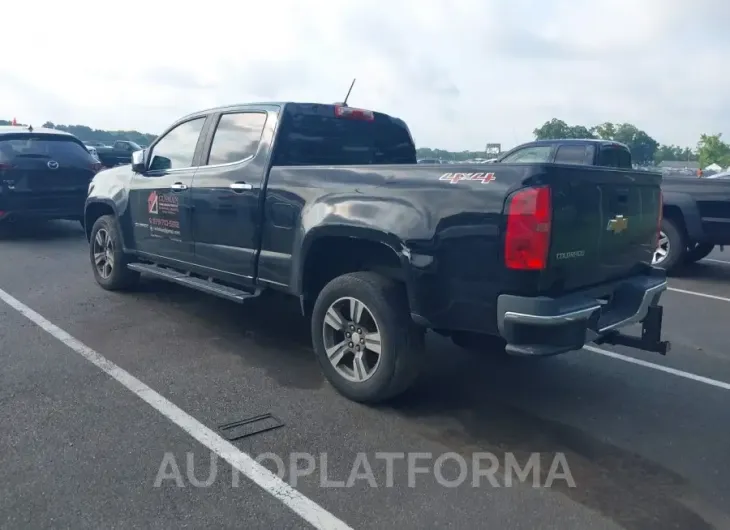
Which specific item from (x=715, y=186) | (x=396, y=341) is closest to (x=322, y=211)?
(x=396, y=341)

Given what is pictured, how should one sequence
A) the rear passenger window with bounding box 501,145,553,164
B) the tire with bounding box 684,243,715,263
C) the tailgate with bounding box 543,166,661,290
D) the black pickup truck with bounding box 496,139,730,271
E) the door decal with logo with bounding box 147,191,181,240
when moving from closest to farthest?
the tailgate with bounding box 543,166,661,290, the door decal with logo with bounding box 147,191,181,240, the black pickup truck with bounding box 496,139,730,271, the tire with bounding box 684,243,715,263, the rear passenger window with bounding box 501,145,553,164

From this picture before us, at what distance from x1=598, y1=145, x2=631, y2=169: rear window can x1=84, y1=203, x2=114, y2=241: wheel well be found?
6.58 m

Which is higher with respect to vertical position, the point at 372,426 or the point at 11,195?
the point at 11,195

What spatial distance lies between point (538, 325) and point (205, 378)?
2.33m

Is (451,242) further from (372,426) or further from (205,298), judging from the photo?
(205,298)

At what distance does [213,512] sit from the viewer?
2.99 metres

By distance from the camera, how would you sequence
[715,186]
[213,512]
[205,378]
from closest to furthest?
1. [213,512]
2. [205,378]
3. [715,186]

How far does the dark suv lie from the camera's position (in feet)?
32.6

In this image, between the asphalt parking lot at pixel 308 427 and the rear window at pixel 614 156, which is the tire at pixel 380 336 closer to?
the asphalt parking lot at pixel 308 427

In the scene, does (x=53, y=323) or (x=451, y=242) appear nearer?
(x=451, y=242)

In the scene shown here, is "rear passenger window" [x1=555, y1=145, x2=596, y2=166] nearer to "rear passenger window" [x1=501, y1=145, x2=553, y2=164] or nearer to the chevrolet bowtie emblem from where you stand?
"rear passenger window" [x1=501, y1=145, x2=553, y2=164]

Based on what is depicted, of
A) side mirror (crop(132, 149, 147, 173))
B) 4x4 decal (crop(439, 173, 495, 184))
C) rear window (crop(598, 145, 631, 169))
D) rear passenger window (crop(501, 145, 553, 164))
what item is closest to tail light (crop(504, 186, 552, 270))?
4x4 decal (crop(439, 173, 495, 184))

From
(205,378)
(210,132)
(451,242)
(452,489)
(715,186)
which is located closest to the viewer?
(452,489)

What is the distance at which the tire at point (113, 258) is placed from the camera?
22.3 ft
